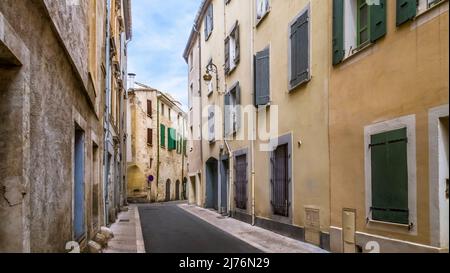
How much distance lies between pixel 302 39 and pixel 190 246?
16.1ft

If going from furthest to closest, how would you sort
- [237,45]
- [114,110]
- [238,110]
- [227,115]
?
1. [114,110]
2. [227,115]
3. [237,45]
4. [238,110]

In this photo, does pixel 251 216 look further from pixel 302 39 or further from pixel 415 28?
pixel 415 28

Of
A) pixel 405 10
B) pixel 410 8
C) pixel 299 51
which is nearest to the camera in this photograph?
pixel 410 8

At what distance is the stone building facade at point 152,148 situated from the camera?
34844mm

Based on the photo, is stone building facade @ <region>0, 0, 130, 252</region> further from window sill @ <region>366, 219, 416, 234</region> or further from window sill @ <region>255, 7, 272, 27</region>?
window sill @ <region>255, 7, 272, 27</region>

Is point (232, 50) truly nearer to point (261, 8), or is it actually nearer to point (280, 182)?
point (261, 8)

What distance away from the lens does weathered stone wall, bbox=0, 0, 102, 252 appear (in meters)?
4.04

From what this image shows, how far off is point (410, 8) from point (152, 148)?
1234 inches

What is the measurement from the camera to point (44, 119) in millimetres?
5125

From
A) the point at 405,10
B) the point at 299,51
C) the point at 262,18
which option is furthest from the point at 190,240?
the point at 405,10

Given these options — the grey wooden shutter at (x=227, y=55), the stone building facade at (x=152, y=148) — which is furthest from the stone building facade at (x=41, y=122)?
the stone building facade at (x=152, y=148)

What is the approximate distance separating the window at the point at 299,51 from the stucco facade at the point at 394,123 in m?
1.42

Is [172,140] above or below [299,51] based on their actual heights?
below
